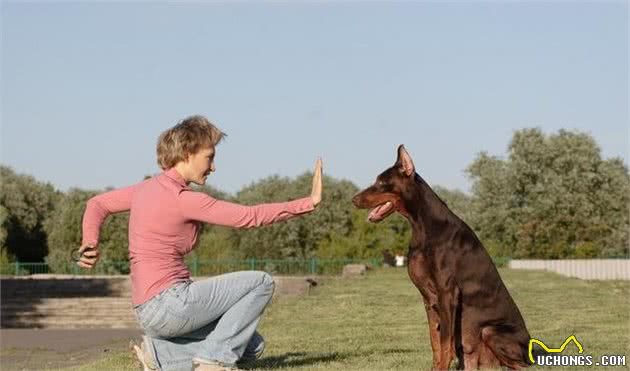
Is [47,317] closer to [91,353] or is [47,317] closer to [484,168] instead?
[91,353]

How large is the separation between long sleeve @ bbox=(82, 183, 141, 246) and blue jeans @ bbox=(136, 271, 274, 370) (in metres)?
0.77

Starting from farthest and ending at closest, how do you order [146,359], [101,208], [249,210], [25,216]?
[25,216], [101,208], [146,359], [249,210]

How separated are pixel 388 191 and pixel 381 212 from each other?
17 cm

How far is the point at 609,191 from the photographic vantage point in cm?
6650

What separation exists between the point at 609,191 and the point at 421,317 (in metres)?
51.4

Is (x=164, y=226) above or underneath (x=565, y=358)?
above

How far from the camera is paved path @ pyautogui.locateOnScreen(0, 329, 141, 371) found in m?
14.2

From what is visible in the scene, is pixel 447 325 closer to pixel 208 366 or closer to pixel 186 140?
pixel 208 366

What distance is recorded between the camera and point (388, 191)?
26.8ft

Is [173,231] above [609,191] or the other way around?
the other way around

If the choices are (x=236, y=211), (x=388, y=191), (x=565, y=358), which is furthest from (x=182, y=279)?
(x=565, y=358)

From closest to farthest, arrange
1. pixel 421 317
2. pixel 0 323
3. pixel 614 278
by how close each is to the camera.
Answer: pixel 421 317
pixel 0 323
pixel 614 278

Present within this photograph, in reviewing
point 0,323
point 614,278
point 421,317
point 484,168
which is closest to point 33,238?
point 484,168

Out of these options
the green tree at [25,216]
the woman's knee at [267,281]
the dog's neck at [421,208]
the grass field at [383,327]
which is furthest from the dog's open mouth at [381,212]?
the green tree at [25,216]
